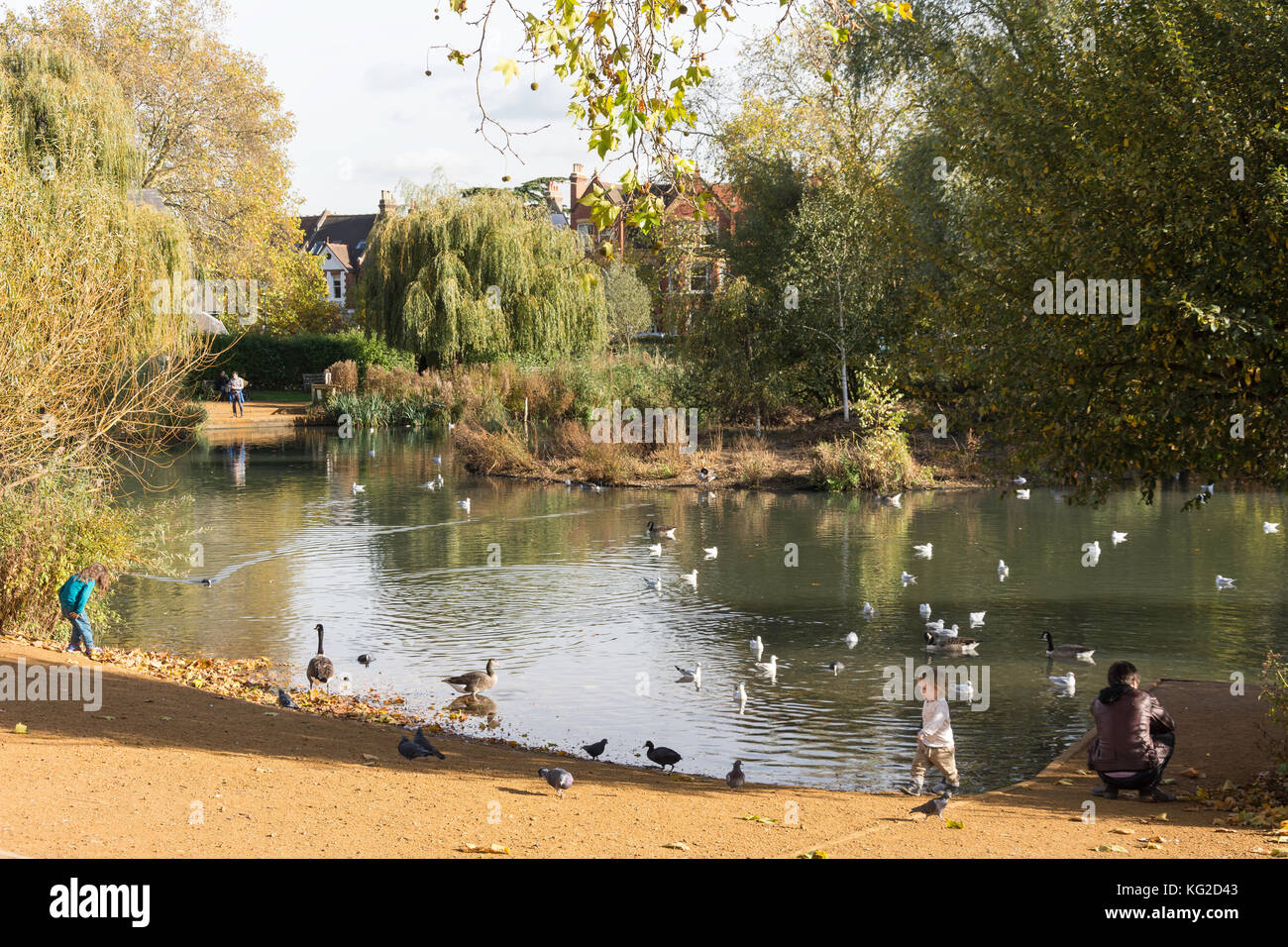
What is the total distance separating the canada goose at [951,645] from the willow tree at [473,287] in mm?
35226

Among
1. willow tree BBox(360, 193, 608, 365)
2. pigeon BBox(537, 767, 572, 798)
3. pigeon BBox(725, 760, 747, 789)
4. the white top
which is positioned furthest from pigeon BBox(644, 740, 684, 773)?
willow tree BBox(360, 193, 608, 365)

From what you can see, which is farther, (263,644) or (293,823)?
(263,644)

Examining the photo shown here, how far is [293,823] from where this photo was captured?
776cm

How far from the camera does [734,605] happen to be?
1862 cm

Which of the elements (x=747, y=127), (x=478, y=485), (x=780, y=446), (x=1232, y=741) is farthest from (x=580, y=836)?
(x=747, y=127)

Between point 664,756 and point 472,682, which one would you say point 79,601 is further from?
point 664,756

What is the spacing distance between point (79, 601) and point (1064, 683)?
11.5m

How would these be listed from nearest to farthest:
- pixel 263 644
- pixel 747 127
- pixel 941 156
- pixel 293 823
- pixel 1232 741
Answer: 1. pixel 293 823
2. pixel 1232 741
3. pixel 941 156
4. pixel 263 644
5. pixel 747 127

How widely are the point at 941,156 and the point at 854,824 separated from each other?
27.2 ft

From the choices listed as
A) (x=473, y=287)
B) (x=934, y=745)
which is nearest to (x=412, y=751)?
(x=934, y=745)

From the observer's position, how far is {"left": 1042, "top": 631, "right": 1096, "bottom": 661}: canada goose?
1447 cm

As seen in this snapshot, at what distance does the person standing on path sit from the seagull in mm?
11333

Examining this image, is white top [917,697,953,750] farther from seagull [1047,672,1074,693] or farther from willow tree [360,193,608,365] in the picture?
willow tree [360,193,608,365]

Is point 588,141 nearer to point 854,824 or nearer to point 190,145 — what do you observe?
point 854,824
